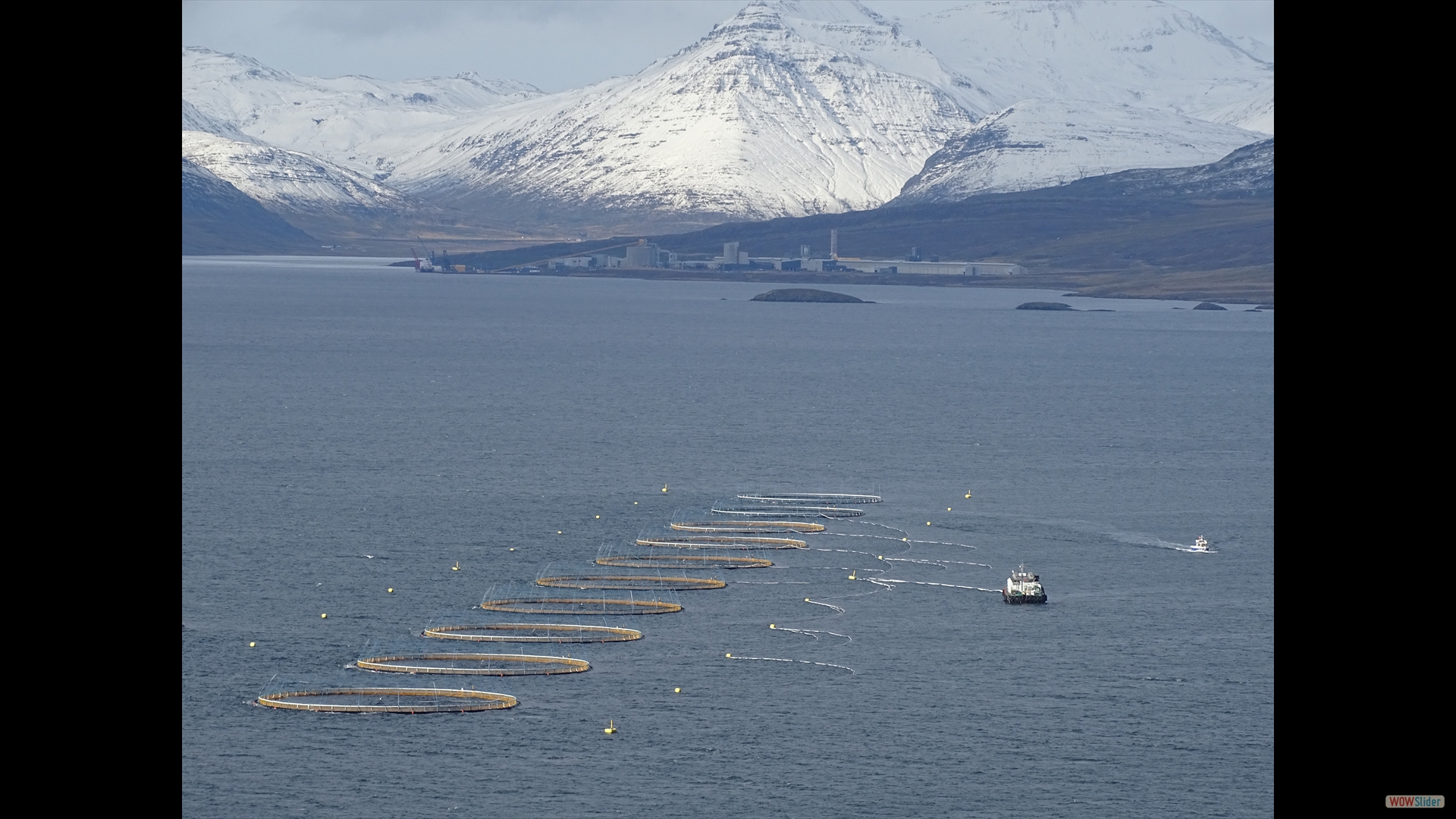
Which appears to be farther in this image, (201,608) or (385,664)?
(201,608)

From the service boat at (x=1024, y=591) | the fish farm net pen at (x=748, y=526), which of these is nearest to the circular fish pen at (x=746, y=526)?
the fish farm net pen at (x=748, y=526)

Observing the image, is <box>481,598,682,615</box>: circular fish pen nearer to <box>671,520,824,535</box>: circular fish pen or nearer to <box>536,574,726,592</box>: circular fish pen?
<box>536,574,726,592</box>: circular fish pen

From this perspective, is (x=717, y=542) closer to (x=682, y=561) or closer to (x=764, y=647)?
(x=682, y=561)

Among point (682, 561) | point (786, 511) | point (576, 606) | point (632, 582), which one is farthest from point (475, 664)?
point (786, 511)

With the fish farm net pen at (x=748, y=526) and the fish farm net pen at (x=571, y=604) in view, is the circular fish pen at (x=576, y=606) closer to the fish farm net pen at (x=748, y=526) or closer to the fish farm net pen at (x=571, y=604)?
the fish farm net pen at (x=571, y=604)
